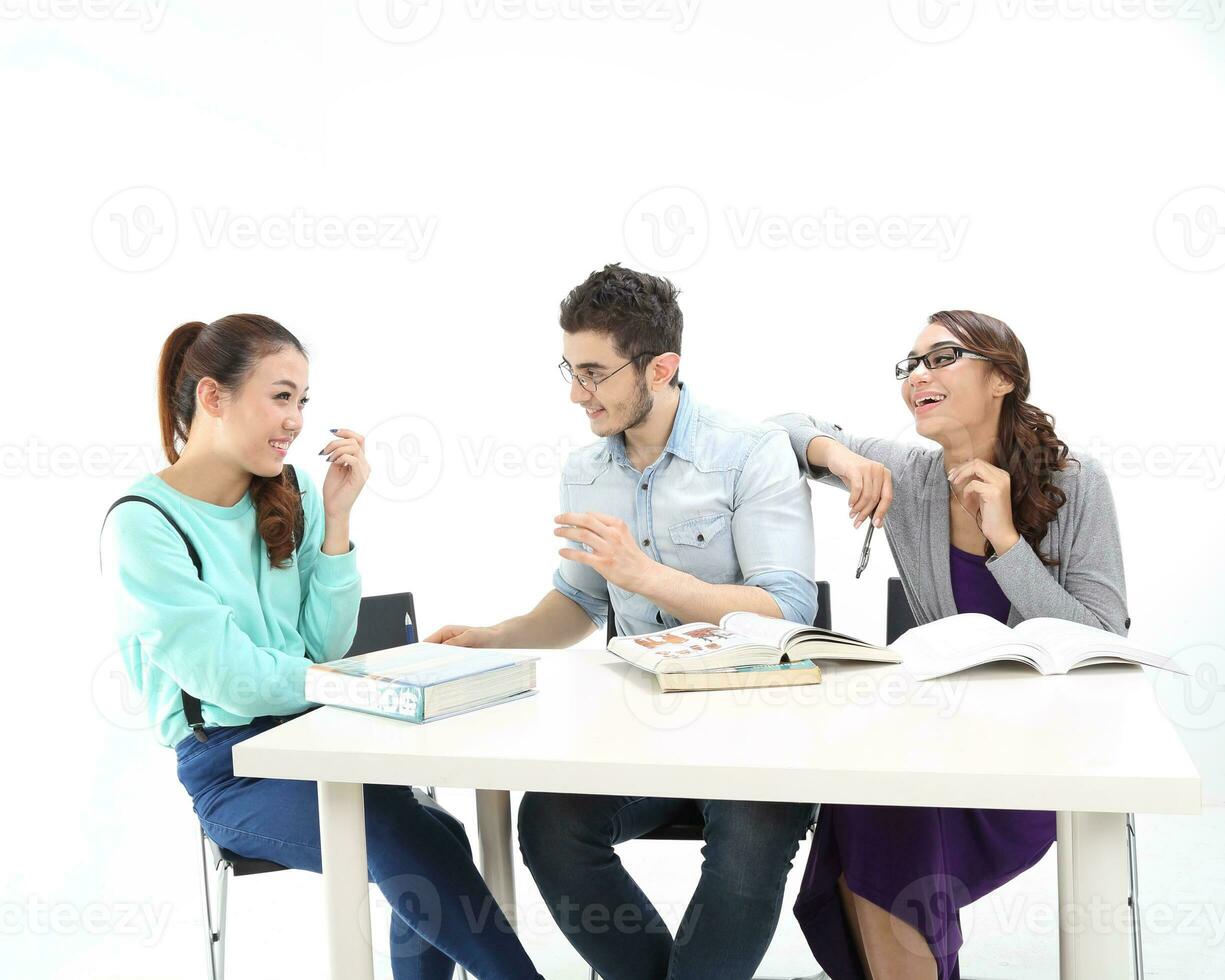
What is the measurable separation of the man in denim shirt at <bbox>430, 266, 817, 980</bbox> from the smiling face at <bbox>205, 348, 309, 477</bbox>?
0.46 meters

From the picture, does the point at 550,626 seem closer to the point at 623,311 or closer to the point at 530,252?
the point at 623,311

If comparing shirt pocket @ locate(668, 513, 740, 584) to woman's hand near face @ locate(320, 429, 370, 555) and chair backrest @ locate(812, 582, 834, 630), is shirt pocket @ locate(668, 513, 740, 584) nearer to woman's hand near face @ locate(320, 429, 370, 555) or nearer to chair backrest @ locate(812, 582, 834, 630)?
chair backrest @ locate(812, 582, 834, 630)

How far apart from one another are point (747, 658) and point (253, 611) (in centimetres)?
88

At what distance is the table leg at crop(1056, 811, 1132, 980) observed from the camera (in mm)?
1211

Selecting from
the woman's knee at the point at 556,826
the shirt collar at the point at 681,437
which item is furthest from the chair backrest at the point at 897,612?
the woman's knee at the point at 556,826

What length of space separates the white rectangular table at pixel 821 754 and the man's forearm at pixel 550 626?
58cm

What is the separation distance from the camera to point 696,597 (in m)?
1.91

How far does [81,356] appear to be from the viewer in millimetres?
3270

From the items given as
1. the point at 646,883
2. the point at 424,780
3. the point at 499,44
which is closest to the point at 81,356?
the point at 499,44

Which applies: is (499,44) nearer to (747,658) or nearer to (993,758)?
(747,658)

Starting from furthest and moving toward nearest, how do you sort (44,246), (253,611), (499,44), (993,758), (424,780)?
(499,44) < (44,246) < (253,611) < (424,780) < (993,758)

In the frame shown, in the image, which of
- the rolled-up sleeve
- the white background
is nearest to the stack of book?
the rolled-up sleeve

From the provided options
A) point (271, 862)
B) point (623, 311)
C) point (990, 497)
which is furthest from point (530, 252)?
point (271, 862)

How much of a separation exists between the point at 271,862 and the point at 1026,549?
1346 mm
